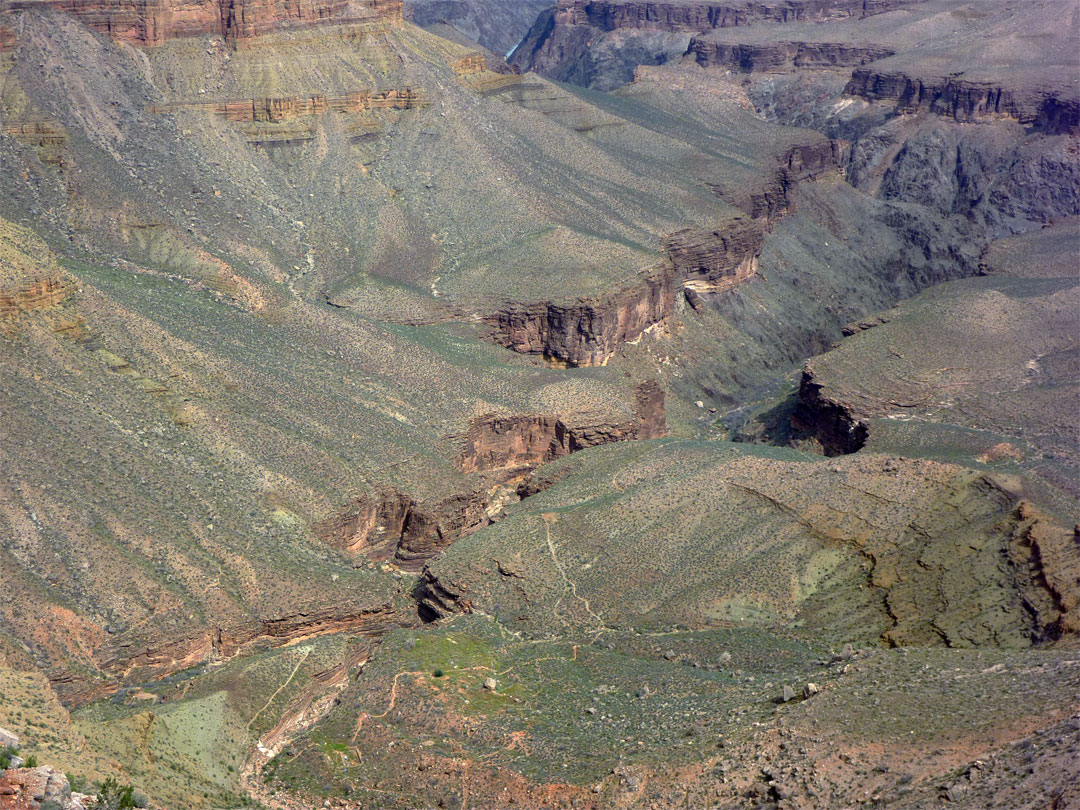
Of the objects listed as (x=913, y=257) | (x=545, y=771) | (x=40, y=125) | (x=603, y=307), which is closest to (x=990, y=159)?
(x=913, y=257)

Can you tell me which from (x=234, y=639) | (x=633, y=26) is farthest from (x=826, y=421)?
(x=633, y=26)

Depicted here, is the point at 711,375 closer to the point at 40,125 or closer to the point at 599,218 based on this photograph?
the point at 599,218

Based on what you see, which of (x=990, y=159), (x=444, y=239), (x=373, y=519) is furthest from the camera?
(x=990, y=159)

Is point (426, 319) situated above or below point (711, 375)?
above

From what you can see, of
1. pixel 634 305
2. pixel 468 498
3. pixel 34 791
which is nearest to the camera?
pixel 34 791

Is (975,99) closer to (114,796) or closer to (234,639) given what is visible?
(234,639)

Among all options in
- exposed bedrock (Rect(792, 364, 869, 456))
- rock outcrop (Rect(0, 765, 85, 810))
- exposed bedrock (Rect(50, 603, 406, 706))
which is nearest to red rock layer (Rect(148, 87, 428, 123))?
exposed bedrock (Rect(792, 364, 869, 456))
